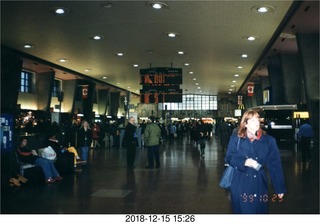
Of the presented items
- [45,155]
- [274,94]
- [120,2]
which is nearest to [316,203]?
[45,155]

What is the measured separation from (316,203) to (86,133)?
7712 mm

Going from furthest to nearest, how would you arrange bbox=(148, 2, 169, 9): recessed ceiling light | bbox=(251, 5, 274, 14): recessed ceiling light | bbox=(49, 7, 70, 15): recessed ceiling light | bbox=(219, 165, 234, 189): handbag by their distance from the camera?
bbox=(49, 7, 70, 15): recessed ceiling light, bbox=(251, 5, 274, 14): recessed ceiling light, bbox=(148, 2, 169, 9): recessed ceiling light, bbox=(219, 165, 234, 189): handbag

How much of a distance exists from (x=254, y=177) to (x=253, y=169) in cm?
8

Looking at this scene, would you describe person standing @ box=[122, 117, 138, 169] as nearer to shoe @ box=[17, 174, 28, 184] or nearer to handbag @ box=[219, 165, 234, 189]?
shoe @ box=[17, 174, 28, 184]

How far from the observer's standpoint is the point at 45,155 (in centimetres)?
861

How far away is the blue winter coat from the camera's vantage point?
11.0 ft

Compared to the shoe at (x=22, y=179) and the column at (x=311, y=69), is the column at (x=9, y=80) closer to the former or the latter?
the shoe at (x=22, y=179)

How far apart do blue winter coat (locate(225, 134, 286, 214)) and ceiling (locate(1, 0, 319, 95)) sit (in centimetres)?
702

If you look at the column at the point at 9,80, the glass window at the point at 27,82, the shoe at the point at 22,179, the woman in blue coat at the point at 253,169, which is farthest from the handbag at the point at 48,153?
the glass window at the point at 27,82

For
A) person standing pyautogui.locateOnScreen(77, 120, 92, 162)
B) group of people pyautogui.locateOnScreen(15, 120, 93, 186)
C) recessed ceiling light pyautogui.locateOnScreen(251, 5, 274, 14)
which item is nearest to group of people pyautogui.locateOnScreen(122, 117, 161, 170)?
person standing pyautogui.locateOnScreen(77, 120, 92, 162)

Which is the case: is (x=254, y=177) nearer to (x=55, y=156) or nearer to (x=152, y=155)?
(x=55, y=156)

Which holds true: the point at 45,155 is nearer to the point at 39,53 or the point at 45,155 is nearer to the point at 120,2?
the point at 120,2

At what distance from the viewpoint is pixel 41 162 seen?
8.34 m

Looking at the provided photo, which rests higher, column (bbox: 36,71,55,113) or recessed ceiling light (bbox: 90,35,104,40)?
recessed ceiling light (bbox: 90,35,104,40)
